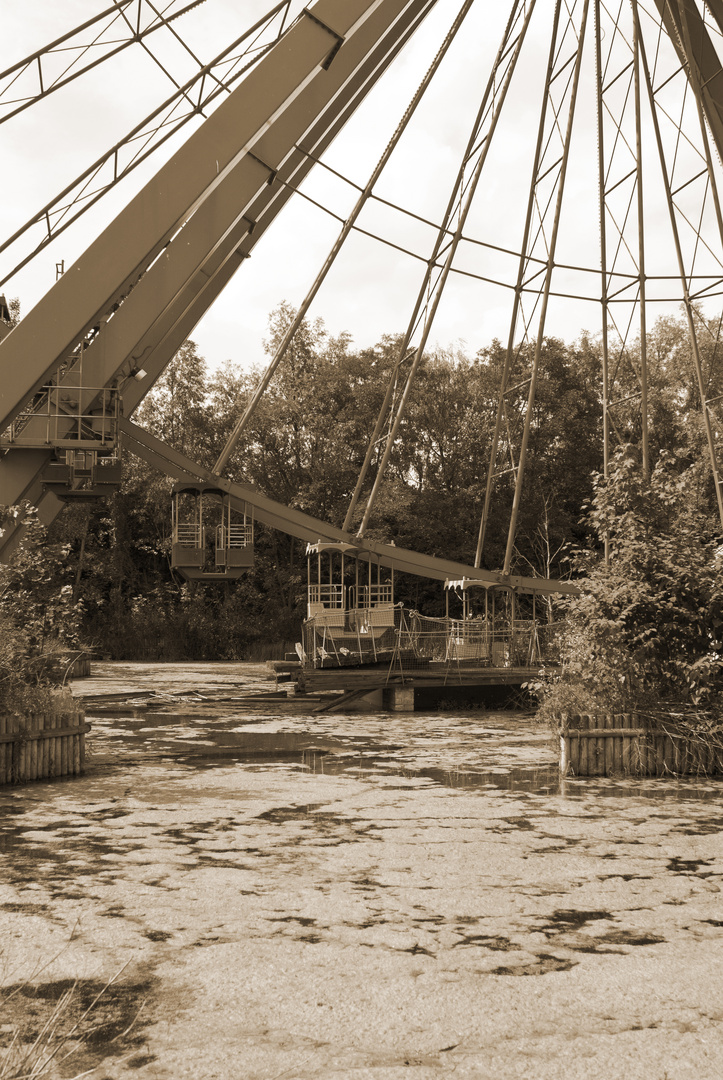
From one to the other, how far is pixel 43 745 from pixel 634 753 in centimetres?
757

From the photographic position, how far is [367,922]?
22.5 ft

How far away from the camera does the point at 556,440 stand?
152ft

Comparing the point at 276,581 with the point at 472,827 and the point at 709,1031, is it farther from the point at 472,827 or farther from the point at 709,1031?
the point at 709,1031

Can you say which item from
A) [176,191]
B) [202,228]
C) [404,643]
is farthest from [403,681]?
[176,191]

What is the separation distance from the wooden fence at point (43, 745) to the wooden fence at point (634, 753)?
634 cm

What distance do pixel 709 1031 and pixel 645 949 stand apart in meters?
1.24

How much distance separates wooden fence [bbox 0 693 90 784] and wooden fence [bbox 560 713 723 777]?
20.8ft

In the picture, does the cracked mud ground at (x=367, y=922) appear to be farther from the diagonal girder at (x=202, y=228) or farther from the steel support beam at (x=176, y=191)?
the diagonal girder at (x=202, y=228)

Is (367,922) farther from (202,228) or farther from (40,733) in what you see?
(202,228)

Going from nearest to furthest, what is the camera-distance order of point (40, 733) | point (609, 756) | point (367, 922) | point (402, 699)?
point (367, 922), point (40, 733), point (609, 756), point (402, 699)

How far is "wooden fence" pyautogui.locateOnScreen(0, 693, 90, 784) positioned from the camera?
39.0 feet

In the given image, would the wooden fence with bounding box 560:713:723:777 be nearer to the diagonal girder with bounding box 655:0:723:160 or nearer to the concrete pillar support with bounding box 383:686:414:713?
the concrete pillar support with bounding box 383:686:414:713

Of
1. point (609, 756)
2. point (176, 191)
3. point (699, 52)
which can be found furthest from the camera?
point (699, 52)

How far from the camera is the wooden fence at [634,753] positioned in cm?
1277
